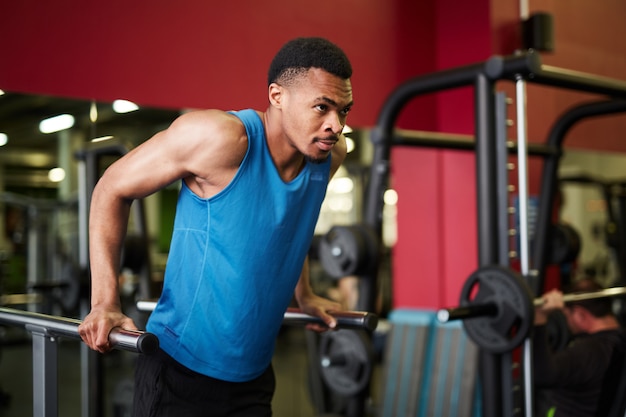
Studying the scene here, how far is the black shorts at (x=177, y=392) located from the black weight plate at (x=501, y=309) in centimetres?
104

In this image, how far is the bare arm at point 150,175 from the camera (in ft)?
4.02

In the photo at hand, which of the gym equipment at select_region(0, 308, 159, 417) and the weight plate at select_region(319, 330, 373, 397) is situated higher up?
the gym equipment at select_region(0, 308, 159, 417)

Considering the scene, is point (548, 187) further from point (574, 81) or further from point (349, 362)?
point (349, 362)

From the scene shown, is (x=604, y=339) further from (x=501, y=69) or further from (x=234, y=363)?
(x=234, y=363)

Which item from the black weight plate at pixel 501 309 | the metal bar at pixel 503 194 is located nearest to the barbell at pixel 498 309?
the black weight plate at pixel 501 309

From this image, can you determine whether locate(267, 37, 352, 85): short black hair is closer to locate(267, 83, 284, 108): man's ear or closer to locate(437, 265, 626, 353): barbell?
locate(267, 83, 284, 108): man's ear

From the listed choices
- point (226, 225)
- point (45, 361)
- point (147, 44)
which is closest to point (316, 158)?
point (226, 225)

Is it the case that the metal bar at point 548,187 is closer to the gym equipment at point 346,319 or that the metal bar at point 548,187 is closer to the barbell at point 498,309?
the barbell at point 498,309

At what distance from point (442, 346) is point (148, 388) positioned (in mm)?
2407

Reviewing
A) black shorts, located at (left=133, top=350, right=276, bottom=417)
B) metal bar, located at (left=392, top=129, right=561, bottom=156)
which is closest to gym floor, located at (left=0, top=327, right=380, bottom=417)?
black shorts, located at (left=133, top=350, right=276, bottom=417)

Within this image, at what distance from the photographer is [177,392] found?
1362 mm

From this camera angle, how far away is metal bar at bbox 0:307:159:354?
111 cm

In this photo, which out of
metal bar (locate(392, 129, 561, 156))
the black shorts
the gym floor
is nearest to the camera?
the black shorts

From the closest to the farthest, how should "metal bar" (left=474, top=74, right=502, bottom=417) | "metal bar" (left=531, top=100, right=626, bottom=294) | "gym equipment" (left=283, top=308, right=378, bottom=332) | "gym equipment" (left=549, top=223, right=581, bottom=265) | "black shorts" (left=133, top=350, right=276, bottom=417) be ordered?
1. "black shorts" (left=133, top=350, right=276, bottom=417)
2. "gym equipment" (left=283, top=308, right=378, bottom=332)
3. "metal bar" (left=474, top=74, right=502, bottom=417)
4. "metal bar" (left=531, top=100, right=626, bottom=294)
5. "gym equipment" (left=549, top=223, right=581, bottom=265)
